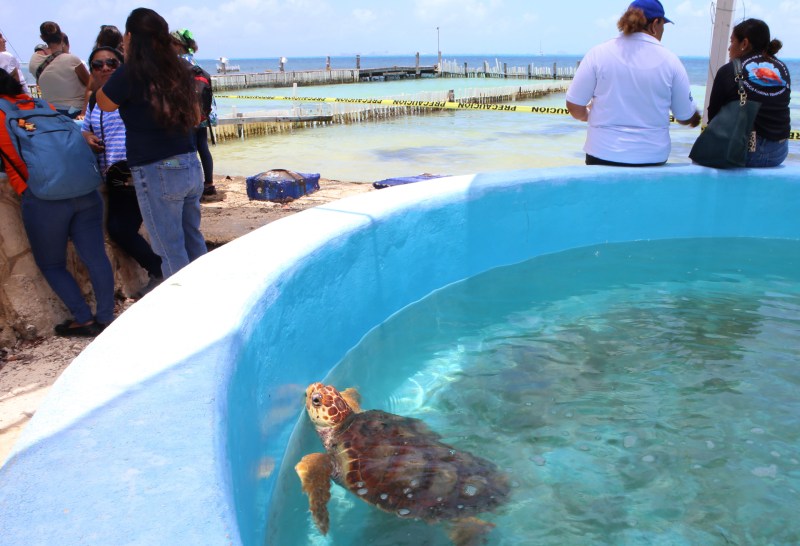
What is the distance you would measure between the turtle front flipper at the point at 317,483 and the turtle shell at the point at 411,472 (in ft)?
0.16

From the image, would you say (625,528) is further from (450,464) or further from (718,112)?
(718,112)

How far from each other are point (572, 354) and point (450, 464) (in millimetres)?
1311

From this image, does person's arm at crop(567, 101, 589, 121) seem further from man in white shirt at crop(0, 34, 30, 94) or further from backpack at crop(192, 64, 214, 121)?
man in white shirt at crop(0, 34, 30, 94)

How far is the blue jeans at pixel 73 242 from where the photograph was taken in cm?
359

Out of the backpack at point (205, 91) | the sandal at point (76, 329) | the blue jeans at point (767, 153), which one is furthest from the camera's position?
the backpack at point (205, 91)

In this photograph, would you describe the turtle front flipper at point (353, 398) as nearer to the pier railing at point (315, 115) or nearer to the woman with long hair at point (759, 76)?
the woman with long hair at point (759, 76)

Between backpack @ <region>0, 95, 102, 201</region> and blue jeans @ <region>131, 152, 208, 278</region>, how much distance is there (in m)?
0.39

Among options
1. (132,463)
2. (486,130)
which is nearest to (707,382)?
(132,463)

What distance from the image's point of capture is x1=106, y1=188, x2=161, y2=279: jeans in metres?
4.20

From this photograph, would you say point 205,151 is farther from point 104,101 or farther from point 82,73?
point 104,101

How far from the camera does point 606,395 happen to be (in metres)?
2.95

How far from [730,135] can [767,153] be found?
47 cm

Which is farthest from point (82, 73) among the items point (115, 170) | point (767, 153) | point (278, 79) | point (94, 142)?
point (278, 79)

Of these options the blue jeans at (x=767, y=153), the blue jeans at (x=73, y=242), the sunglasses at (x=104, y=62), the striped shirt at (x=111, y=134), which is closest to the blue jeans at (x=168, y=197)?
the blue jeans at (x=73, y=242)
